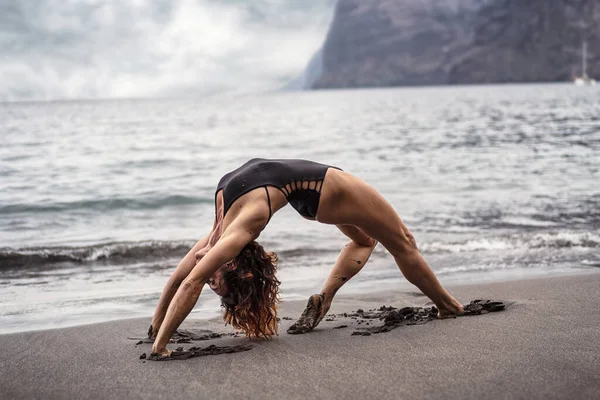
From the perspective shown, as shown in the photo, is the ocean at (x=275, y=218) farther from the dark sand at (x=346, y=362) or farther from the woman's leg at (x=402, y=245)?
the woman's leg at (x=402, y=245)

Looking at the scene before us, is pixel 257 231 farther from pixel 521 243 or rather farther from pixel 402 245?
pixel 521 243

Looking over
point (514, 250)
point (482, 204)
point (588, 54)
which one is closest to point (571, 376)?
point (514, 250)

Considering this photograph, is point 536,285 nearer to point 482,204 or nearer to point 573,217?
point 573,217

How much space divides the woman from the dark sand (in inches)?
10.9

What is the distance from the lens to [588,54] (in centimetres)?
17312

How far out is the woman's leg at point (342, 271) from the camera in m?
5.76

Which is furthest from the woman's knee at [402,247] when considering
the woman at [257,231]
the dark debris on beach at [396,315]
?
the dark debris on beach at [396,315]

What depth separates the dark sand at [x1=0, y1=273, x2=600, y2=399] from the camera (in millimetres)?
4078

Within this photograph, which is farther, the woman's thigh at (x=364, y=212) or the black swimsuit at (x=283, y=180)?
the woman's thigh at (x=364, y=212)

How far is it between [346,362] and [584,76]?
168045mm

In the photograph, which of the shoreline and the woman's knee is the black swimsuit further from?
the shoreline

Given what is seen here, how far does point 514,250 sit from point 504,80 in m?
192

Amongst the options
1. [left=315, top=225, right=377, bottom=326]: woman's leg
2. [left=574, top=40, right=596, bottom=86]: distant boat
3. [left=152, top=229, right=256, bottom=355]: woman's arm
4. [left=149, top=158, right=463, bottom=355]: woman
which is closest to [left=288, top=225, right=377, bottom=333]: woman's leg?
[left=315, top=225, right=377, bottom=326]: woman's leg

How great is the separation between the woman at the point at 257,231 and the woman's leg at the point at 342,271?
11.8 inches
